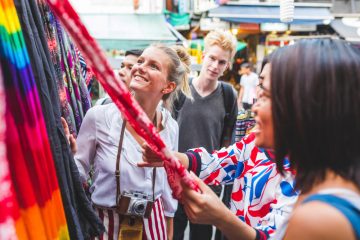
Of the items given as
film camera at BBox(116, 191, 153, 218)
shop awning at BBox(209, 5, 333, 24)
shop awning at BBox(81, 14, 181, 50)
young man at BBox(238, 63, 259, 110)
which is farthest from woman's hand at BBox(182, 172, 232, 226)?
shop awning at BBox(209, 5, 333, 24)

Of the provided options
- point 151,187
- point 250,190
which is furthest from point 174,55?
point 250,190

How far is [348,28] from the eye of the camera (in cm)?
1112

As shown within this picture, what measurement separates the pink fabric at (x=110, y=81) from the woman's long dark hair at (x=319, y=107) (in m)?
0.32

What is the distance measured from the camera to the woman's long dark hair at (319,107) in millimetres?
1016

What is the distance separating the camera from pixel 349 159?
106 centimetres

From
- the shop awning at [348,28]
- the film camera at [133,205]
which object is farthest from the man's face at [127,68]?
the shop awning at [348,28]

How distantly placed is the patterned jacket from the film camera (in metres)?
0.38

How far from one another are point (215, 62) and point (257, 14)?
6.79m

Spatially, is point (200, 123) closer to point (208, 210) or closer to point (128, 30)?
point (208, 210)

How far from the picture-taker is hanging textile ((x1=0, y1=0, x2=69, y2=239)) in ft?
3.37

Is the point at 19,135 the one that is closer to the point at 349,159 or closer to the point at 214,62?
the point at 349,159

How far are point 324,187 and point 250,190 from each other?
835 millimetres

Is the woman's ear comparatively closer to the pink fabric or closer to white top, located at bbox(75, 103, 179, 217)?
white top, located at bbox(75, 103, 179, 217)

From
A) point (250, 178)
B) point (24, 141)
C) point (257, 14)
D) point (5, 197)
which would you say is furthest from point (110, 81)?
point (257, 14)
